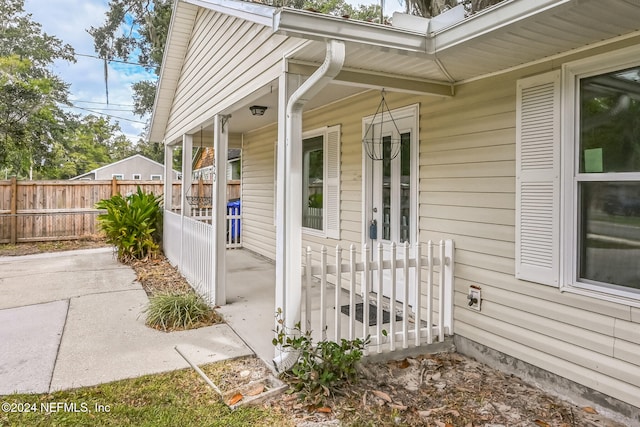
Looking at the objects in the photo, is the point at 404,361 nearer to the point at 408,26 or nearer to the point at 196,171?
the point at 408,26

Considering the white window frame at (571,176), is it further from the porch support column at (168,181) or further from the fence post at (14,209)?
the fence post at (14,209)

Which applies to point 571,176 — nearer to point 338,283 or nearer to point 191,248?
point 338,283

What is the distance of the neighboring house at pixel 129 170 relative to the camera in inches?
995

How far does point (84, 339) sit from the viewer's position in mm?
3873

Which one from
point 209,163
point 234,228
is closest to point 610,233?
point 234,228

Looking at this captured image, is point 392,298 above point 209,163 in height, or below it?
below

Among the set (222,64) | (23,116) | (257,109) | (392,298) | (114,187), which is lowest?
(392,298)

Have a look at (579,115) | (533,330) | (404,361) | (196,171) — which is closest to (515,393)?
(533,330)

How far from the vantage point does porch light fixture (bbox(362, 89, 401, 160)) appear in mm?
A: 4551

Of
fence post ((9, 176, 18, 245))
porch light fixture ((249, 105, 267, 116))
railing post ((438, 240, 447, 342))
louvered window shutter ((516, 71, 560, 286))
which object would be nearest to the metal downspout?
railing post ((438, 240, 447, 342))

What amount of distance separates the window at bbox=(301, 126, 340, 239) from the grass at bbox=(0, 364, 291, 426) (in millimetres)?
2958

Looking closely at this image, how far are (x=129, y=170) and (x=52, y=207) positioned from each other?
17015 millimetres

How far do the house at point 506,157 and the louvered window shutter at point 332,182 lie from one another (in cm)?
86

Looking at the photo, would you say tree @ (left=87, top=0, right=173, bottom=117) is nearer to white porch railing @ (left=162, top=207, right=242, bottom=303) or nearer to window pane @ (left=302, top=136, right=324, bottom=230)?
white porch railing @ (left=162, top=207, right=242, bottom=303)
